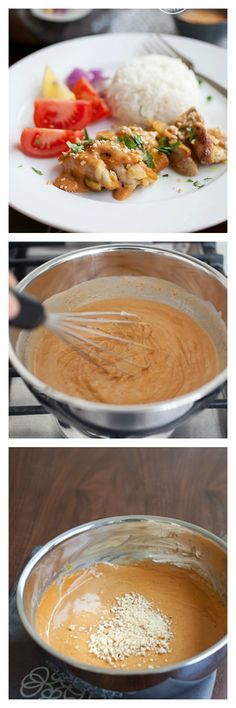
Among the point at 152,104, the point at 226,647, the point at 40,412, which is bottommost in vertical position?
the point at 226,647

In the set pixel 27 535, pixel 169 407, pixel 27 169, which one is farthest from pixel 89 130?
pixel 27 535

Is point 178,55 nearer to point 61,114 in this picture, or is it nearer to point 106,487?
point 61,114

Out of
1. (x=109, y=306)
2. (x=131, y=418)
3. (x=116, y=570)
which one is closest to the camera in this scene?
(x=131, y=418)

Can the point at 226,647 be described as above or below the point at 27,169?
below

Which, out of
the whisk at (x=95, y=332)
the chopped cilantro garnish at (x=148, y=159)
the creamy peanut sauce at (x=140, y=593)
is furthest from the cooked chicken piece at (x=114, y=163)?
the creamy peanut sauce at (x=140, y=593)

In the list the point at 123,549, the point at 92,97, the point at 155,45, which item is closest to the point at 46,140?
the point at 92,97

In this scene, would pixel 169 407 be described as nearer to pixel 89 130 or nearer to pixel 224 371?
pixel 224 371
